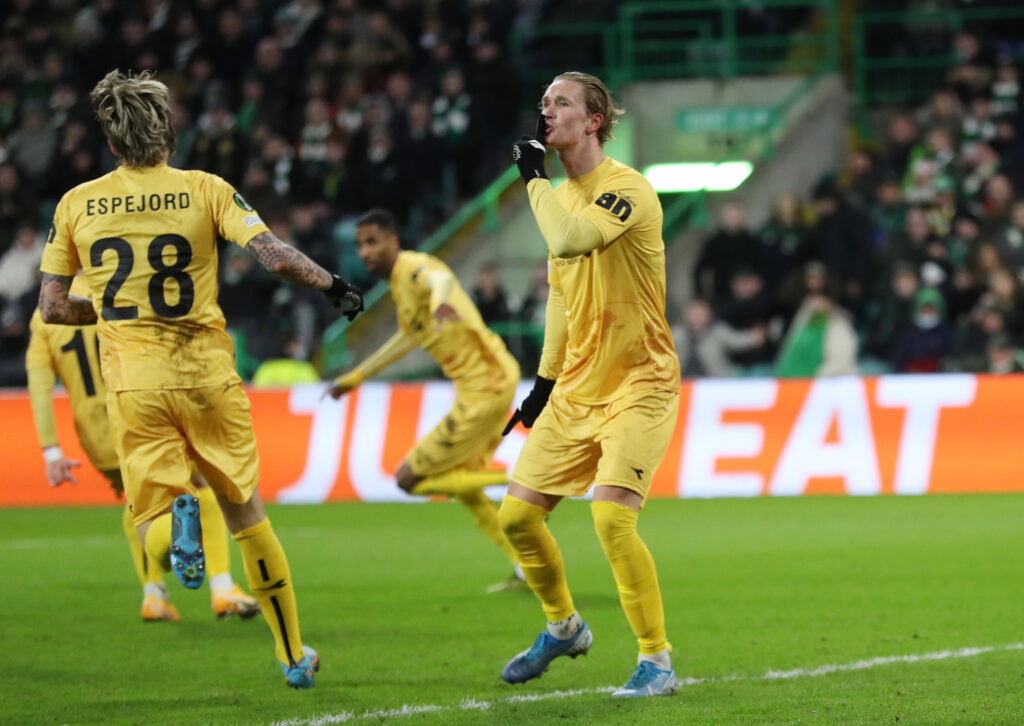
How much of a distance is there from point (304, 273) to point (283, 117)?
50.9 ft

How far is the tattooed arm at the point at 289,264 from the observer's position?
623 cm

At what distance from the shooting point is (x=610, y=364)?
255 inches

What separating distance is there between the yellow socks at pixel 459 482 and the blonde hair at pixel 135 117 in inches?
158

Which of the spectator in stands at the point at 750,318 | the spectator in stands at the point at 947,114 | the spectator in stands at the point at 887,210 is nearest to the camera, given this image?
the spectator in stands at the point at 750,318

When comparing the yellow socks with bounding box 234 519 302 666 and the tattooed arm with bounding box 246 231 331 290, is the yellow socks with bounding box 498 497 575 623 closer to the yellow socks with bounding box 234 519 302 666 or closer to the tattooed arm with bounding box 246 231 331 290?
the yellow socks with bounding box 234 519 302 666

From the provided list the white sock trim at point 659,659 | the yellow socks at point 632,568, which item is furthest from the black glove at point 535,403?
the white sock trim at point 659,659

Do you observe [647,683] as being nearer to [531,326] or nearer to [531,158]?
[531,158]

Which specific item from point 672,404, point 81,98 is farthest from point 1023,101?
point 672,404

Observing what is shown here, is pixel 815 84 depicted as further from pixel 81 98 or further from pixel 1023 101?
pixel 81 98

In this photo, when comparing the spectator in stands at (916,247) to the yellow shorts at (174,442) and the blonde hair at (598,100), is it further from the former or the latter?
the yellow shorts at (174,442)

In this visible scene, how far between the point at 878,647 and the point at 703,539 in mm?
4539

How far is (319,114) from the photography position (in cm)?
2078

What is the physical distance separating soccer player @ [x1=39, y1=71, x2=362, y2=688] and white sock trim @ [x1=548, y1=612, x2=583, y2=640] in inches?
51.8

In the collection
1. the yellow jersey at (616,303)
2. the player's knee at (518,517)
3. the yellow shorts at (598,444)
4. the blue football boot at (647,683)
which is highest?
the yellow jersey at (616,303)
